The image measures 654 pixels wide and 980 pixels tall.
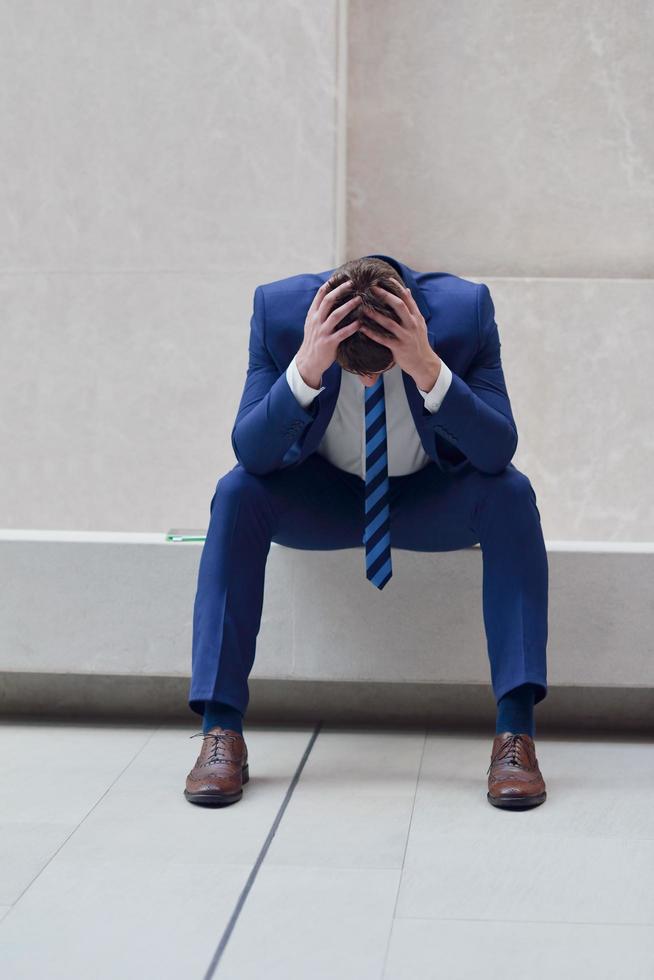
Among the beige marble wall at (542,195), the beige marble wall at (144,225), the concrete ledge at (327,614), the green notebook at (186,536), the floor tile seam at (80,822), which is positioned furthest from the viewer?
the beige marble wall at (542,195)

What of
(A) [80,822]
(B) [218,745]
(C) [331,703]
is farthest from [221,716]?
(C) [331,703]

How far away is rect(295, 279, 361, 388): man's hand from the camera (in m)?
1.85

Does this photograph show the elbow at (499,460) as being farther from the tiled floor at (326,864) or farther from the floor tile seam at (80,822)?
the floor tile seam at (80,822)

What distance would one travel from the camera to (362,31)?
3137mm

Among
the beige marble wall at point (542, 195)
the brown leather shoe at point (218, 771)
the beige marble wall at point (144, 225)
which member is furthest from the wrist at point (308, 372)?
the beige marble wall at point (542, 195)

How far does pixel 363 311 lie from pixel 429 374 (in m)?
0.14

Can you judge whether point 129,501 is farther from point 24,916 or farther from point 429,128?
point 24,916

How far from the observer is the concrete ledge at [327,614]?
7.35 feet

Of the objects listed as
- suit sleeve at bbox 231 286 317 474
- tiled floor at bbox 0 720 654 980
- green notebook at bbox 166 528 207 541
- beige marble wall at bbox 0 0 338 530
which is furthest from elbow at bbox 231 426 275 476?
beige marble wall at bbox 0 0 338 530

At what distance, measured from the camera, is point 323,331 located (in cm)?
186

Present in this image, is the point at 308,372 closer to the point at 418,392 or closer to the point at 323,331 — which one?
the point at 323,331

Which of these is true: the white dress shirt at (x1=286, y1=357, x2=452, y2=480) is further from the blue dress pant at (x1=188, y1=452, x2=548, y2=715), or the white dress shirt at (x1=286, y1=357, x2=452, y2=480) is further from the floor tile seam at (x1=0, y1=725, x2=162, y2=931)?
the floor tile seam at (x1=0, y1=725, x2=162, y2=931)

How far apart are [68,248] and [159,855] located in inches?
70.3

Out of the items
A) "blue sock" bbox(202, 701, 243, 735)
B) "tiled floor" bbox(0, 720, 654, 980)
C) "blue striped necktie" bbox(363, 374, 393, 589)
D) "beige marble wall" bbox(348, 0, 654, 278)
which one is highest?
"beige marble wall" bbox(348, 0, 654, 278)
